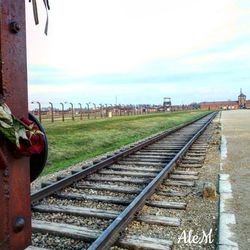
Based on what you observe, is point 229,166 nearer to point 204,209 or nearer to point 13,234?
point 204,209

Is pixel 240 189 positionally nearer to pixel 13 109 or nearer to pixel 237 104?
pixel 13 109

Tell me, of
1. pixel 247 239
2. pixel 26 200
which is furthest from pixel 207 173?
pixel 26 200

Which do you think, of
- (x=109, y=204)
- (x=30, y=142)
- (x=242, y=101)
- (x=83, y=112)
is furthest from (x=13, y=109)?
(x=242, y=101)

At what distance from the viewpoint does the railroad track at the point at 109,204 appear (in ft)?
11.4

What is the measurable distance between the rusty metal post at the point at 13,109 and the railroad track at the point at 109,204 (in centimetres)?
98

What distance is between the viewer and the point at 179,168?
25.5 ft

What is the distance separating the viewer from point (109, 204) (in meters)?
4.84

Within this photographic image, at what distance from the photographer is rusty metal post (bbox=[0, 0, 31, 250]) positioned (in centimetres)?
197

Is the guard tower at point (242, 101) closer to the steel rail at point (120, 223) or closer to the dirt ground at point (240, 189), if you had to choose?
the dirt ground at point (240, 189)

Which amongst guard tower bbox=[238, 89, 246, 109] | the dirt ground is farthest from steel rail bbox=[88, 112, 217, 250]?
guard tower bbox=[238, 89, 246, 109]

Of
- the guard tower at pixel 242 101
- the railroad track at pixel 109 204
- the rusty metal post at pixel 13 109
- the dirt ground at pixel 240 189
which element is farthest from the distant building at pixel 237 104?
the rusty metal post at pixel 13 109

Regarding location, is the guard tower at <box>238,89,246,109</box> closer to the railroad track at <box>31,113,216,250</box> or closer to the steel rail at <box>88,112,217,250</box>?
the railroad track at <box>31,113,216,250</box>

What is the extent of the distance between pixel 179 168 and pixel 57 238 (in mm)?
4679

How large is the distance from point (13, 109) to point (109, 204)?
3.06m
